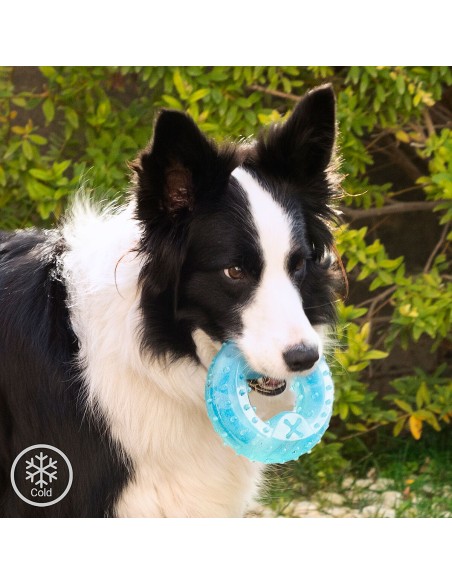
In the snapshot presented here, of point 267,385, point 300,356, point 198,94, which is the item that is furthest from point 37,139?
point 300,356

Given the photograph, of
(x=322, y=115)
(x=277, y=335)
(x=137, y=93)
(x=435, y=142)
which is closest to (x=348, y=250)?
(x=435, y=142)

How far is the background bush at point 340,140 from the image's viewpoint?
4590 mm

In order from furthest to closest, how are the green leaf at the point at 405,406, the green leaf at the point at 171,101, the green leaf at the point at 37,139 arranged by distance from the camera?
the green leaf at the point at 405,406
the green leaf at the point at 37,139
the green leaf at the point at 171,101

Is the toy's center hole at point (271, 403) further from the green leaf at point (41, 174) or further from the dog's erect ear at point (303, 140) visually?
the green leaf at point (41, 174)

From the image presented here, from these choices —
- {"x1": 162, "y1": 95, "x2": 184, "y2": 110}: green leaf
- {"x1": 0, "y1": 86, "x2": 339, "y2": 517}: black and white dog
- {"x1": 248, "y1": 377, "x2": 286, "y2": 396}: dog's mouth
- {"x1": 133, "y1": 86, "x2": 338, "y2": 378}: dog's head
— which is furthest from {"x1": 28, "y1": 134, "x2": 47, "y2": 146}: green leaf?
{"x1": 248, "y1": 377, "x2": 286, "y2": 396}: dog's mouth

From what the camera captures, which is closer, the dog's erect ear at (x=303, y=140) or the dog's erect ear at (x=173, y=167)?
the dog's erect ear at (x=173, y=167)

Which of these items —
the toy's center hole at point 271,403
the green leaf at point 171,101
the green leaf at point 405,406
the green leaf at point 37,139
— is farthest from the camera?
the green leaf at point 405,406

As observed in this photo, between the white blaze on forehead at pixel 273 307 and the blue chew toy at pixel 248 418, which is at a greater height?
the white blaze on forehead at pixel 273 307

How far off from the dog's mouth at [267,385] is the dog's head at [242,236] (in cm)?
17

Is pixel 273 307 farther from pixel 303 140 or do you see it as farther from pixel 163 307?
pixel 303 140

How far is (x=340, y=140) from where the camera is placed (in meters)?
4.53

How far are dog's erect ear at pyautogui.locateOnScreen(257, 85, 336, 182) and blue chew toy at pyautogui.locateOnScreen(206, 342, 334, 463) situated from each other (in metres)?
0.66

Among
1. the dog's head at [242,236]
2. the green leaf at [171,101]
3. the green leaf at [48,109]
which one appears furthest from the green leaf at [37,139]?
the dog's head at [242,236]

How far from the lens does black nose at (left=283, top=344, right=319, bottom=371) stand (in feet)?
8.84
